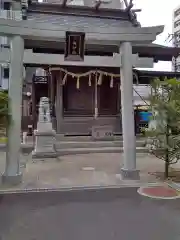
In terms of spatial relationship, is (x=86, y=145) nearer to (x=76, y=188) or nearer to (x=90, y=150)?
(x=90, y=150)

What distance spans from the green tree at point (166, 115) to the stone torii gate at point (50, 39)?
0.63 m

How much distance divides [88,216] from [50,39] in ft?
14.3

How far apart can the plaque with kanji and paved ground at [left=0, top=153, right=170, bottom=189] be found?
3.02 meters

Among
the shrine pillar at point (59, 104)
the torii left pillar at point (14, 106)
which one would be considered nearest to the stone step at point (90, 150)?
the shrine pillar at point (59, 104)

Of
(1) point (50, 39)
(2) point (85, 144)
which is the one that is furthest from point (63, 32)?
(2) point (85, 144)

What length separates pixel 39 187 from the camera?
644 centimetres

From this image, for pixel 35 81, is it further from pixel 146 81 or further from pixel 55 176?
pixel 55 176

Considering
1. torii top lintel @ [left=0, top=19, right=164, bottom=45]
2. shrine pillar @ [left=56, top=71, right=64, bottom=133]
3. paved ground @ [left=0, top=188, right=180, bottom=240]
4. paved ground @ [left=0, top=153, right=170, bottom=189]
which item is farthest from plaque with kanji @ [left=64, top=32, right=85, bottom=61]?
shrine pillar @ [left=56, top=71, right=64, bottom=133]

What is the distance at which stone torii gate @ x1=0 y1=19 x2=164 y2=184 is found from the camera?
680 centimetres

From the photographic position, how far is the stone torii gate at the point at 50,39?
6.80 meters

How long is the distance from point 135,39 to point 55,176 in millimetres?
4090

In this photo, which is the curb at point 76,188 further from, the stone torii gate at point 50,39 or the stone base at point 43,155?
the stone base at point 43,155

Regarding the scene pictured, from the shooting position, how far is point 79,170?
8.30 metres

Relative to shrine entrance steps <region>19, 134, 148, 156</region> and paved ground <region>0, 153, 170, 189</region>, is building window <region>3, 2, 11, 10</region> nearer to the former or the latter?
shrine entrance steps <region>19, 134, 148, 156</region>
